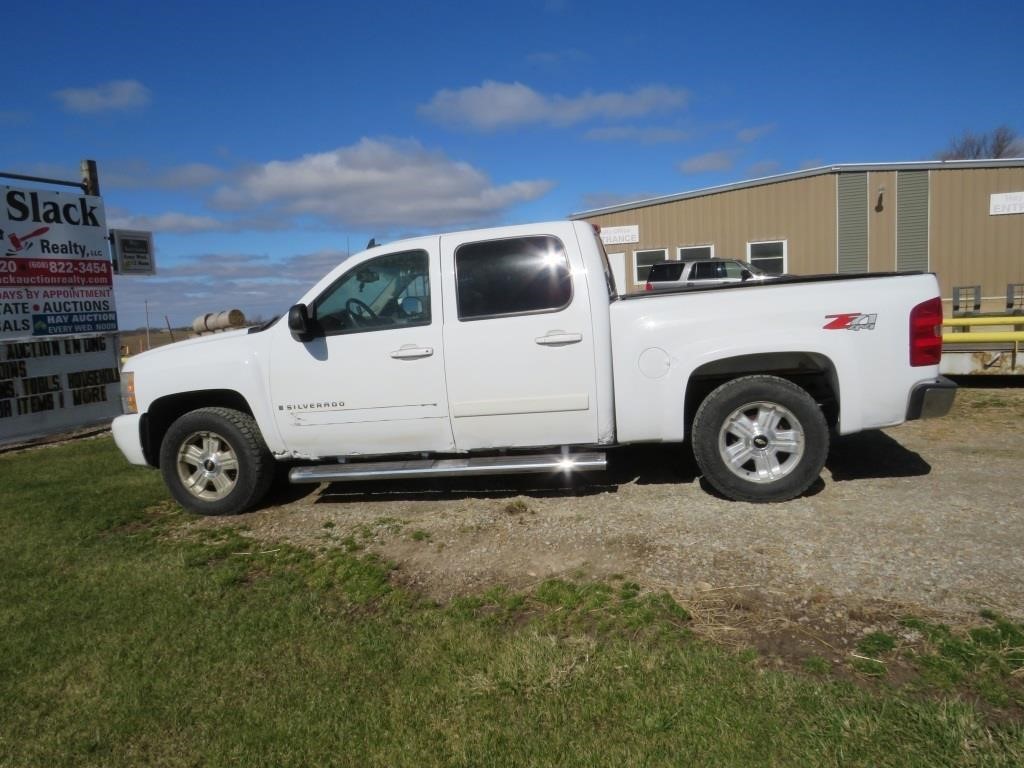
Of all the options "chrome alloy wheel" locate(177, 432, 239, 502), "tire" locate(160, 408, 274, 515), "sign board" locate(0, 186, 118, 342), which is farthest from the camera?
"sign board" locate(0, 186, 118, 342)

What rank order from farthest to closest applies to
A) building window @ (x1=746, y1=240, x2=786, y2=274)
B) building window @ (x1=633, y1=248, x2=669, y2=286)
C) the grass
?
1. building window @ (x1=633, y1=248, x2=669, y2=286)
2. building window @ (x1=746, y1=240, x2=786, y2=274)
3. the grass

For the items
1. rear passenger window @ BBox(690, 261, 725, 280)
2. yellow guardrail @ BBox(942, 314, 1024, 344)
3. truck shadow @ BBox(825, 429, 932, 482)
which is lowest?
truck shadow @ BBox(825, 429, 932, 482)

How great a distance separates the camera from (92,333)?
32.2ft

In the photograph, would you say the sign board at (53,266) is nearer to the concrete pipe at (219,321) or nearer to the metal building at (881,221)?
the concrete pipe at (219,321)

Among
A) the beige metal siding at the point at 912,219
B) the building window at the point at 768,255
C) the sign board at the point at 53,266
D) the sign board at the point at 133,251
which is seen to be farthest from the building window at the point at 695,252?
the sign board at the point at 53,266

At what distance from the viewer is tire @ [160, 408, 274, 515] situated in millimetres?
5141

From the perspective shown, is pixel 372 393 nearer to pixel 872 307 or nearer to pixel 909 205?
pixel 872 307

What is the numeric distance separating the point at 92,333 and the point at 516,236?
784 centimetres

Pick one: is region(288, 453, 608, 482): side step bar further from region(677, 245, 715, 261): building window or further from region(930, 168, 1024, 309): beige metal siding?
region(930, 168, 1024, 309): beige metal siding

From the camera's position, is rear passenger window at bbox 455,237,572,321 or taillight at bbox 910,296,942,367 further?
rear passenger window at bbox 455,237,572,321

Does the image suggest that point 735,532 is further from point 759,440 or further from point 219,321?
point 219,321

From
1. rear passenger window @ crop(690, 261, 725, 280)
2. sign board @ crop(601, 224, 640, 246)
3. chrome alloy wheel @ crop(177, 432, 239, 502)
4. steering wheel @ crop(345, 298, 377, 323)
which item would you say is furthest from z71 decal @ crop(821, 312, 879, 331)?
sign board @ crop(601, 224, 640, 246)

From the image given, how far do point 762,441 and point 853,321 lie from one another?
3.17 feet

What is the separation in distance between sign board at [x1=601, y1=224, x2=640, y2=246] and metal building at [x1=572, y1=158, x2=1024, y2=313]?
6.49ft
